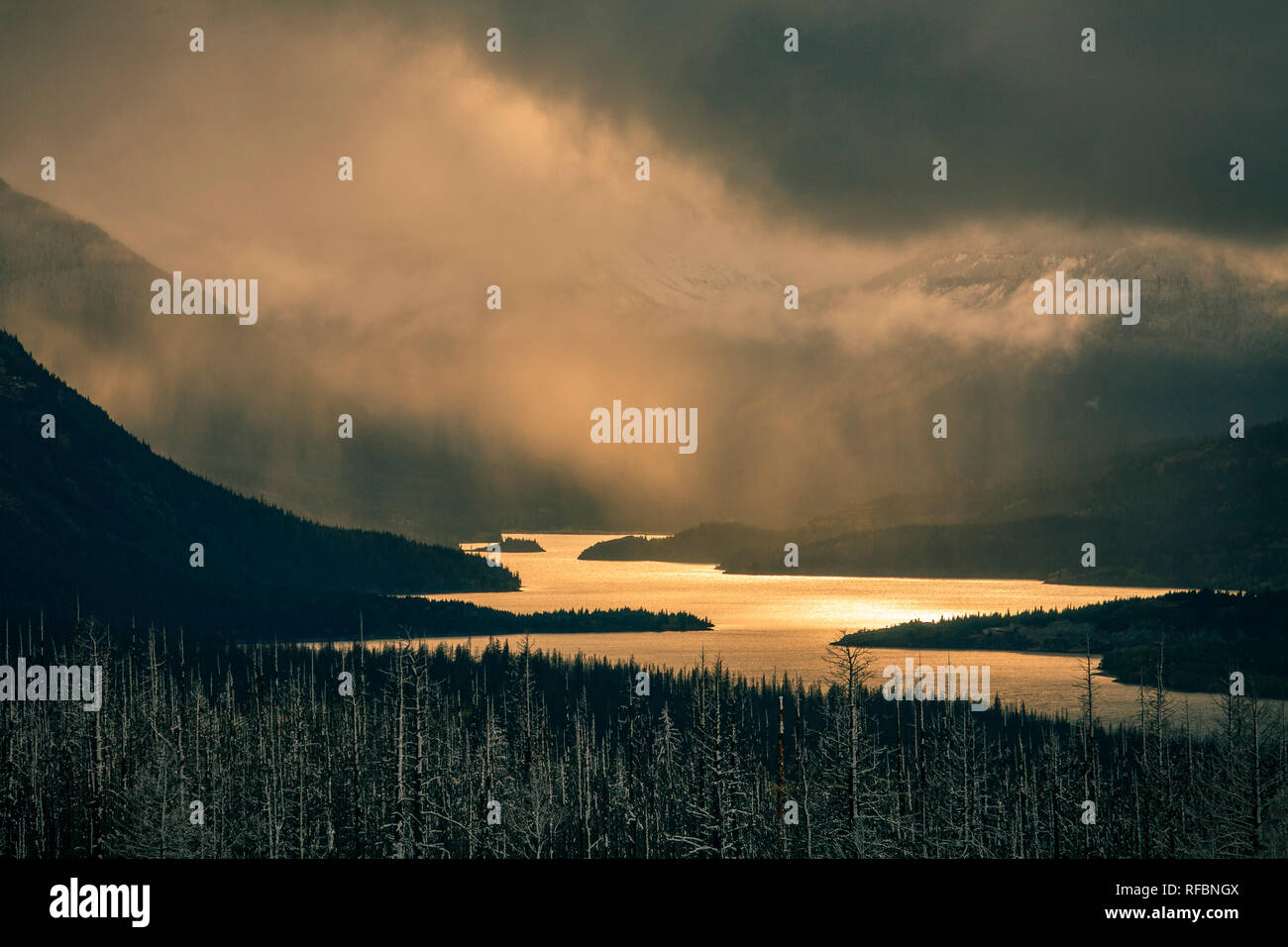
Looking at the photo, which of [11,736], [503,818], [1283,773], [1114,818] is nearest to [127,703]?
[11,736]

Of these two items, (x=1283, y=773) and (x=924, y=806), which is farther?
(x=924, y=806)

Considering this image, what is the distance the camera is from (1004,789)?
15338cm

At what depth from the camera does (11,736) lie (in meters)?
167
